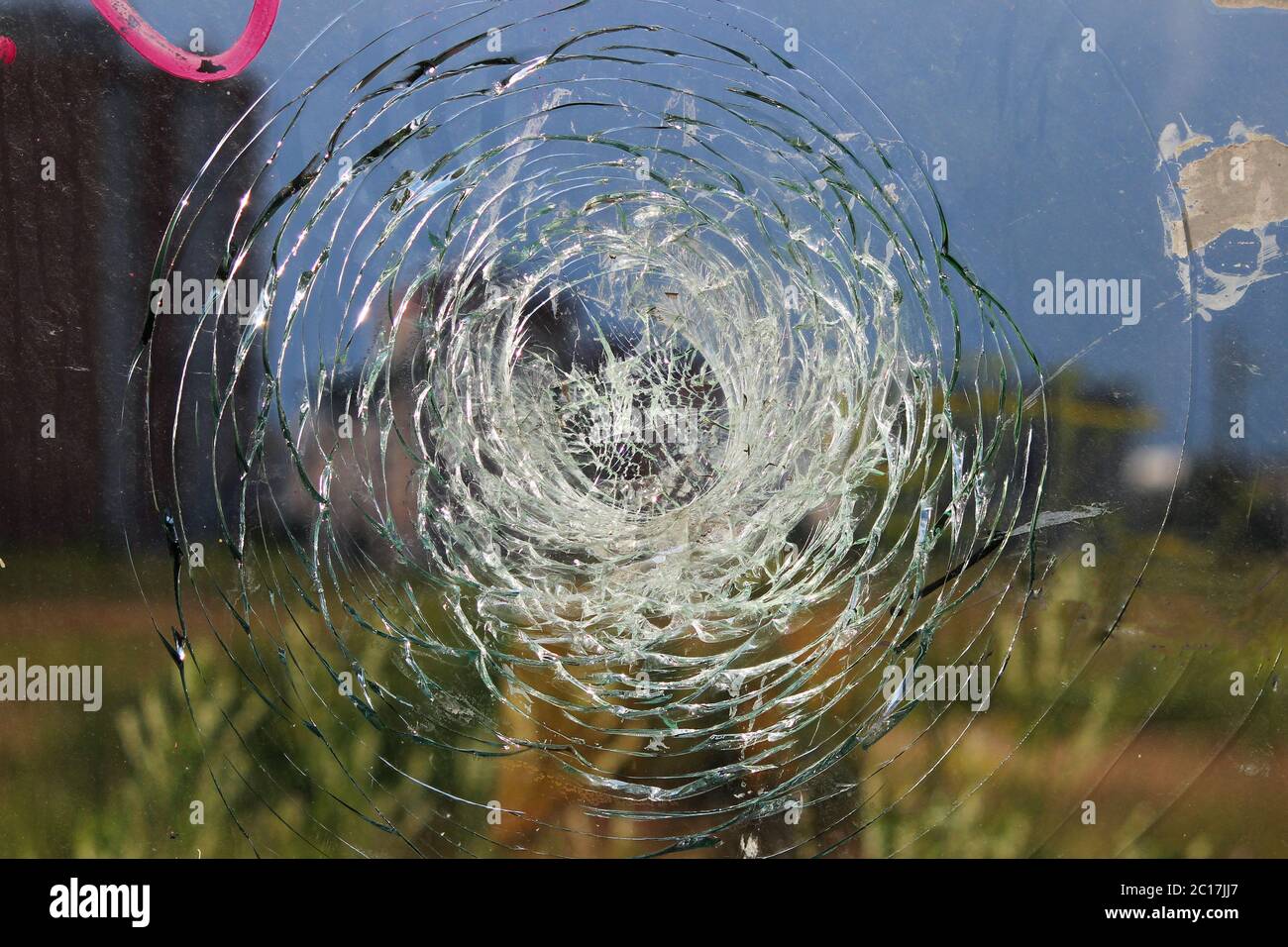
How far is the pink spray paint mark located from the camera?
1.31 meters

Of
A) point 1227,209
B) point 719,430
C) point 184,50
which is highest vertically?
point 184,50

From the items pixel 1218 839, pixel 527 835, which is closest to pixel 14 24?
pixel 527 835

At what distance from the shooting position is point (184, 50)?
132cm

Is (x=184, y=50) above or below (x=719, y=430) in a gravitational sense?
above

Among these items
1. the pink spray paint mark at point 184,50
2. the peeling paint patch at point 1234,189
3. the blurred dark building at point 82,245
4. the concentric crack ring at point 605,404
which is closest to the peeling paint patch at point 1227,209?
the peeling paint patch at point 1234,189

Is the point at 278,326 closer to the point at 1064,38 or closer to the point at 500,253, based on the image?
the point at 500,253

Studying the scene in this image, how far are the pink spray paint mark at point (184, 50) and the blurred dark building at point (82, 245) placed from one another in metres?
0.02

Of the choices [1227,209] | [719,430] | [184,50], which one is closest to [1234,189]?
[1227,209]

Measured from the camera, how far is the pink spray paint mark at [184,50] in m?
1.31

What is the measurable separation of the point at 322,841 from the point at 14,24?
1.40 m

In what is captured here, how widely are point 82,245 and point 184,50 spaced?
35 cm

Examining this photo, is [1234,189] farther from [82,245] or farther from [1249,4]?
[82,245]

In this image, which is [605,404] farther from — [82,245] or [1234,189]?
[1234,189]

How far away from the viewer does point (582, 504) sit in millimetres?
1328
